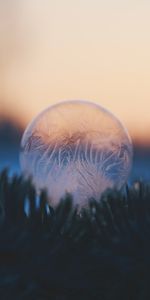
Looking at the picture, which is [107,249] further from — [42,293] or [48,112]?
[48,112]

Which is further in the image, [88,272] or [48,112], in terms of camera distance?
[48,112]

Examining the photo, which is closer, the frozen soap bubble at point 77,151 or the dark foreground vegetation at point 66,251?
the dark foreground vegetation at point 66,251

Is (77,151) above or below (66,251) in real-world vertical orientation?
above

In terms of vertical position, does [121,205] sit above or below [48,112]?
below

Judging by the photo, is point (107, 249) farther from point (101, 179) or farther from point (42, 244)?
point (101, 179)

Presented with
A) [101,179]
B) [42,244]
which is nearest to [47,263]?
[42,244]

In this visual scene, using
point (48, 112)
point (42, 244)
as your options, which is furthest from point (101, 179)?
point (42, 244)
